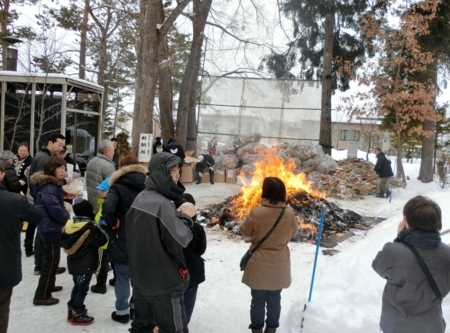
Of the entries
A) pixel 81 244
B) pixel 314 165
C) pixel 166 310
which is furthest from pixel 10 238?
pixel 314 165

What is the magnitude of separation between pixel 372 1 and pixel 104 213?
1887 cm

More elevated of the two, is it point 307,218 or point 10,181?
point 10,181

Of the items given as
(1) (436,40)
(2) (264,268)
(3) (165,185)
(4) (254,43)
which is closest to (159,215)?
(3) (165,185)

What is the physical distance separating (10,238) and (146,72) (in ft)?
24.1

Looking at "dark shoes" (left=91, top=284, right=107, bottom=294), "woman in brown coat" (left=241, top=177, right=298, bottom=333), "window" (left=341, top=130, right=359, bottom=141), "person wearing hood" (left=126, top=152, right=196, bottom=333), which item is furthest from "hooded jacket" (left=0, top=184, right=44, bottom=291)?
"window" (left=341, top=130, right=359, bottom=141)

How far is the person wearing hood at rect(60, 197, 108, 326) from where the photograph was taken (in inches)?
159

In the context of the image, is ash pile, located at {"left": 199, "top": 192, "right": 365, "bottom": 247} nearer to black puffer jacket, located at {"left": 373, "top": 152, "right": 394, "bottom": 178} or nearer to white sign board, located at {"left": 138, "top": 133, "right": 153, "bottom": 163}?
white sign board, located at {"left": 138, "top": 133, "right": 153, "bottom": 163}

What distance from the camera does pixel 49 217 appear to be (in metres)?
4.41

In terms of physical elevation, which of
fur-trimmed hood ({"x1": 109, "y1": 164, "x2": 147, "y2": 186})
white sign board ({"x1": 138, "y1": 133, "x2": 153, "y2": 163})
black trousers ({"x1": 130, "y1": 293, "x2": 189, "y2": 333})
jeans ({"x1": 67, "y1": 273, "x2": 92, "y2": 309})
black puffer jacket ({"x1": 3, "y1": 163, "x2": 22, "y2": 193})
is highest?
white sign board ({"x1": 138, "y1": 133, "x2": 153, "y2": 163})

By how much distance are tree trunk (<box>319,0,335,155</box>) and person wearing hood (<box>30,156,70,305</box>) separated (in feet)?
51.7

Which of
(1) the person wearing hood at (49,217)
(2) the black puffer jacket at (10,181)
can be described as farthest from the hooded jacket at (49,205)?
(2) the black puffer jacket at (10,181)

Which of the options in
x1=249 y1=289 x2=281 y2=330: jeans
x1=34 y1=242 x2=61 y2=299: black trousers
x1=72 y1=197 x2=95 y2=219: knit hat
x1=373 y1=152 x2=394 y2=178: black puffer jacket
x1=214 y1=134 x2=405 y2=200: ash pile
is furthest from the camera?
x1=214 y1=134 x2=405 y2=200: ash pile

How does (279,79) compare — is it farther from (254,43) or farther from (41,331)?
(41,331)

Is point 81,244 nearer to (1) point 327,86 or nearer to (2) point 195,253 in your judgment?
(2) point 195,253
